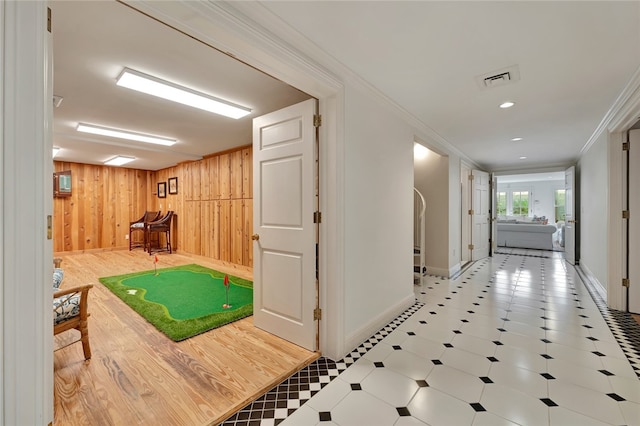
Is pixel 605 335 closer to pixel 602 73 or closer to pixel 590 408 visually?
pixel 590 408

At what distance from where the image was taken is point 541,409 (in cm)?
168

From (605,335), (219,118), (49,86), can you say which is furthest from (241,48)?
(605,335)

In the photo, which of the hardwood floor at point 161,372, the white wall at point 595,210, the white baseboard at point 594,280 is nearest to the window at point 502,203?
the white baseboard at point 594,280

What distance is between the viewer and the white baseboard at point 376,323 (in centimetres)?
240

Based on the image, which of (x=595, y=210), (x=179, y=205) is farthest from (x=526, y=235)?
(x=179, y=205)

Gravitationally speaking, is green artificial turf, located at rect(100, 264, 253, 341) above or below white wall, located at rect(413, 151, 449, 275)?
below

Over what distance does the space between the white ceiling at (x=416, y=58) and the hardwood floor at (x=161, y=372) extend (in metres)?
2.34

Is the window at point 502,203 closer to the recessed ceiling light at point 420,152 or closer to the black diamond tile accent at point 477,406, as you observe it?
the recessed ceiling light at point 420,152

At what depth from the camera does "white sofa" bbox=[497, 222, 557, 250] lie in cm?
769

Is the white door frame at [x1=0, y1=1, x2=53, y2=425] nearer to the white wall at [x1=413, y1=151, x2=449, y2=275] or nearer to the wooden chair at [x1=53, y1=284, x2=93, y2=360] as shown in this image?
the wooden chair at [x1=53, y1=284, x2=93, y2=360]

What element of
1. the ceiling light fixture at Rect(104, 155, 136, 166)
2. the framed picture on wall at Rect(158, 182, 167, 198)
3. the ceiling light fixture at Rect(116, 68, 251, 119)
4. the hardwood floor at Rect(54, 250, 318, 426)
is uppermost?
the ceiling light fixture at Rect(104, 155, 136, 166)

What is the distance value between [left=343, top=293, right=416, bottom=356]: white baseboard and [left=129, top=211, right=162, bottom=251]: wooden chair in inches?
267

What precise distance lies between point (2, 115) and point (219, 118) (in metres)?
2.98

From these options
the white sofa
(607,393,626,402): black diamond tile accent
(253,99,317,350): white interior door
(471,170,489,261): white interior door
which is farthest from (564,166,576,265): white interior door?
(253,99,317,350): white interior door
